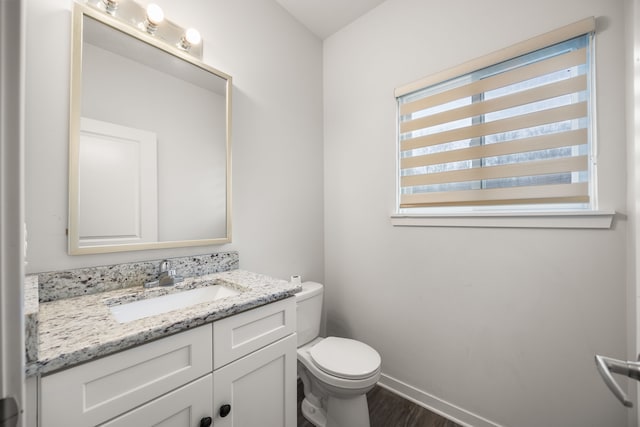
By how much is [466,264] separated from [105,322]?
1.63m

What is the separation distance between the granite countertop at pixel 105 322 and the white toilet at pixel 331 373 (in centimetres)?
54

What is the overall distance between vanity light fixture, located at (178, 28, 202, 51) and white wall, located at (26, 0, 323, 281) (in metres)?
0.08

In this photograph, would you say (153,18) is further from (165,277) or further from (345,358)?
(345,358)

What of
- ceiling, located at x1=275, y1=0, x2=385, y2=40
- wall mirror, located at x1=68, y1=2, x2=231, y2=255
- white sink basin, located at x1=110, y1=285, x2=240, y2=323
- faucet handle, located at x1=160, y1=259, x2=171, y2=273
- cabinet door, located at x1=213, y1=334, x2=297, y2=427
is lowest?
cabinet door, located at x1=213, y1=334, x2=297, y2=427

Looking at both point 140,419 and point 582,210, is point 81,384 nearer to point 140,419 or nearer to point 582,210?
point 140,419

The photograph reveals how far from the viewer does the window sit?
3.81ft

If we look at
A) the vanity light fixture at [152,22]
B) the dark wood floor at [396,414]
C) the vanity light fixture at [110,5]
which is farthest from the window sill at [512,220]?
the vanity light fixture at [110,5]

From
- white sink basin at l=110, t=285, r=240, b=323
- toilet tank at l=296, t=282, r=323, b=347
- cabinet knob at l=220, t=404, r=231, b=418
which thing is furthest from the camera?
toilet tank at l=296, t=282, r=323, b=347

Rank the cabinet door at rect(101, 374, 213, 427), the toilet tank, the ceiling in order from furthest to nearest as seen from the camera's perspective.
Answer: the ceiling
the toilet tank
the cabinet door at rect(101, 374, 213, 427)

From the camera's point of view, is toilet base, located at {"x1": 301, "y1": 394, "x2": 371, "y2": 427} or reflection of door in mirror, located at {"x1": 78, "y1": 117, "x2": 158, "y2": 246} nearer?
reflection of door in mirror, located at {"x1": 78, "y1": 117, "x2": 158, "y2": 246}

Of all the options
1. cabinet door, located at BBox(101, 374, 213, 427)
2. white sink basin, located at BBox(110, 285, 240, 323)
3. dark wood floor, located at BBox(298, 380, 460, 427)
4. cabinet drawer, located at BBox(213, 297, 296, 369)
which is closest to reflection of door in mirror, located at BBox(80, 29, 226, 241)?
white sink basin, located at BBox(110, 285, 240, 323)

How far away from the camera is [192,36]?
1302mm

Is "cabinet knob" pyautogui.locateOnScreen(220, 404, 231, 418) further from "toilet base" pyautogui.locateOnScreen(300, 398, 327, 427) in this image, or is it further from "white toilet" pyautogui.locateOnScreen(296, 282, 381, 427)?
"toilet base" pyautogui.locateOnScreen(300, 398, 327, 427)

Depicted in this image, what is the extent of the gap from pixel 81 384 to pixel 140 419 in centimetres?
19
